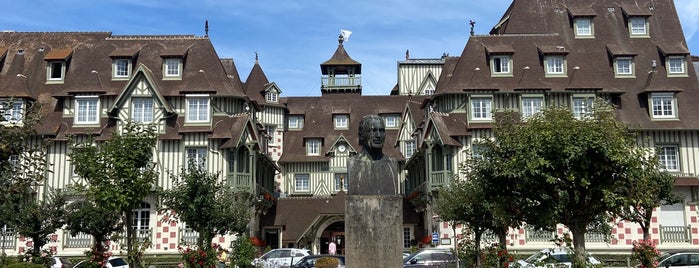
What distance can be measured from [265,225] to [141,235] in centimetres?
907

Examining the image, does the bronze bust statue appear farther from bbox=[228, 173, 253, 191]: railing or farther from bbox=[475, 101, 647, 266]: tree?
bbox=[228, 173, 253, 191]: railing

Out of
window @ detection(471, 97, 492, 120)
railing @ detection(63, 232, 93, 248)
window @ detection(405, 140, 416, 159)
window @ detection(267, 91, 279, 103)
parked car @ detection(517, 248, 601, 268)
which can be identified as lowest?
parked car @ detection(517, 248, 601, 268)

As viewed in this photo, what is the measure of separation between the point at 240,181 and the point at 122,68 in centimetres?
1007

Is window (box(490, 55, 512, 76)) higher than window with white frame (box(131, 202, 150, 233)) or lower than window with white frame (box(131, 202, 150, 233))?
higher

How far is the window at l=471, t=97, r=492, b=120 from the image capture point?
39281mm

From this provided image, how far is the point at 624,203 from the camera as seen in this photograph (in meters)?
19.3

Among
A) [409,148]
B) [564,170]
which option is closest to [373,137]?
[564,170]

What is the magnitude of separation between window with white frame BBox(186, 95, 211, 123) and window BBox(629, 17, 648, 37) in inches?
1032

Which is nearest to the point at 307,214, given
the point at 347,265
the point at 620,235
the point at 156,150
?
the point at 156,150

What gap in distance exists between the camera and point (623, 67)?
4203cm

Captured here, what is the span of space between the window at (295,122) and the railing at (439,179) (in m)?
19.6

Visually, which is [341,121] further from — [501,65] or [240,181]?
[501,65]

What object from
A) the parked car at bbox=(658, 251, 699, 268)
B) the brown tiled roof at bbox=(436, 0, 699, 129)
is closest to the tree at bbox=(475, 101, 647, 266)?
the parked car at bbox=(658, 251, 699, 268)

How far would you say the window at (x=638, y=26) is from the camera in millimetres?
43875
